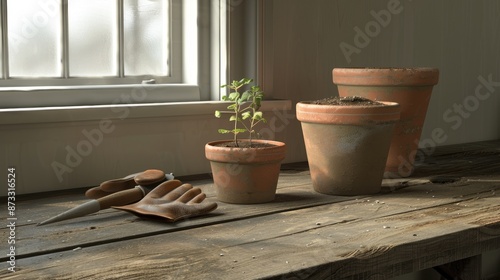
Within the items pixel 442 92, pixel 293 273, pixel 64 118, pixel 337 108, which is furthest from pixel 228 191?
pixel 442 92

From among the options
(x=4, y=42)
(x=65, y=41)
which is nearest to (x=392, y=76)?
(x=65, y=41)

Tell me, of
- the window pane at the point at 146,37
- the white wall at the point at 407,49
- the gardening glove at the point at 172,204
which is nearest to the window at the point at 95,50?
the window pane at the point at 146,37

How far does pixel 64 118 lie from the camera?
6.95 feet

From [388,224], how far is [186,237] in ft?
1.64

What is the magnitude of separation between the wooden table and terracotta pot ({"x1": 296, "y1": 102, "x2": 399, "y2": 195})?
52 mm

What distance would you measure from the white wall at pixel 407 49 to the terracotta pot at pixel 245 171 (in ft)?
2.04

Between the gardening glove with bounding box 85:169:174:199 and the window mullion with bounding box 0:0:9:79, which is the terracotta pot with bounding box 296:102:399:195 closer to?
the gardening glove with bounding box 85:169:174:199

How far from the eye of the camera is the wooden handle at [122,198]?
1.88 m

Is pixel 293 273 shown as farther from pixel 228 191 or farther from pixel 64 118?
pixel 64 118

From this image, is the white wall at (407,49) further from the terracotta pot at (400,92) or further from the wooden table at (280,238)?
the wooden table at (280,238)

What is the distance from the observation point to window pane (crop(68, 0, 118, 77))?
2.25 meters

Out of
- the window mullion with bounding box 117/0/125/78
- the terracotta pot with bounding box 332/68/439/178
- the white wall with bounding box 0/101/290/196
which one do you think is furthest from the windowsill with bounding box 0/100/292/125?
the terracotta pot with bounding box 332/68/439/178


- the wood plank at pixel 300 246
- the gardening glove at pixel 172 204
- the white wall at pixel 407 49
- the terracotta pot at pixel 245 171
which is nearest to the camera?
the wood plank at pixel 300 246

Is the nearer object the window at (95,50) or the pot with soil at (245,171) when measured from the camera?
the pot with soil at (245,171)
